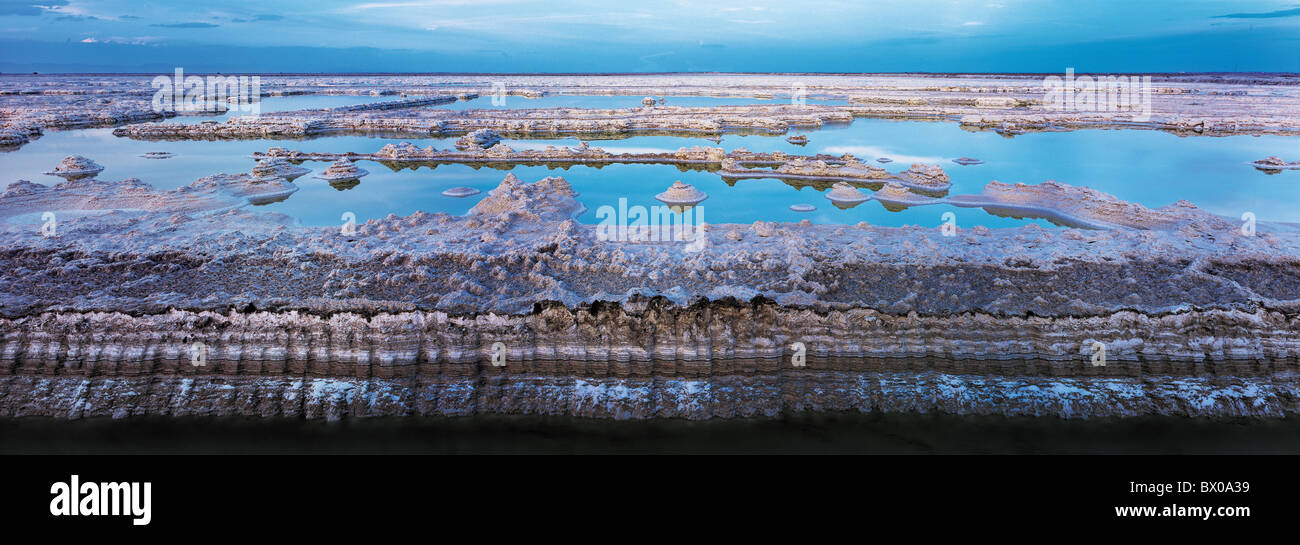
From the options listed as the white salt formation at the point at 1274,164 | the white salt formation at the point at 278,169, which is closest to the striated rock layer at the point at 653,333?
the white salt formation at the point at 278,169

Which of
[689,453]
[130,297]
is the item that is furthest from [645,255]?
[130,297]

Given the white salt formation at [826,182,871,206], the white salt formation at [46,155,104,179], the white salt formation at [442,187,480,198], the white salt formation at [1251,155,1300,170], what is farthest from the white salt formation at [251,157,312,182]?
the white salt formation at [1251,155,1300,170]

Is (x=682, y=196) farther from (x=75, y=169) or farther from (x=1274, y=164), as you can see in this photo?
(x=1274, y=164)

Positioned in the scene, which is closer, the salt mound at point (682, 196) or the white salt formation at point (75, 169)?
the salt mound at point (682, 196)

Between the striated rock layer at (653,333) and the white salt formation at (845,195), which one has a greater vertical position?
the white salt formation at (845,195)

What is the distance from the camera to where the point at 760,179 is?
8930 millimetres

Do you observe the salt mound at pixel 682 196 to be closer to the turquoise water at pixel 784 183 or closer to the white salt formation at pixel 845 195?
the turquoise water at pixel 784 183

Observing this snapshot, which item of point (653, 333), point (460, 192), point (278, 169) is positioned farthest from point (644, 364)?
point (278, 169)

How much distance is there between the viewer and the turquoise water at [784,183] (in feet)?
23.1

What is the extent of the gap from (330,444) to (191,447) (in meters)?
0.67

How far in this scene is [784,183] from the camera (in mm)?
8625

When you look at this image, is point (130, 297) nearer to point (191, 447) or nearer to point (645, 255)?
point (191, 447)

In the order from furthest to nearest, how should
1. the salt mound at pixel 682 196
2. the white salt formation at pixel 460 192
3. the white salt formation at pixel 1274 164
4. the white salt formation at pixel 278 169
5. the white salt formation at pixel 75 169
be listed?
the white salt formation at pixel 1274 164 → the white salt formation at pixel 75 169 → the white salt formation at pixel 278 169 → the white salt formation at pixel 460 192 → the salt mound at pixel 682 196

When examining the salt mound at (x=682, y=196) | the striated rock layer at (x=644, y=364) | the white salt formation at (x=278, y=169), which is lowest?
the striated rock layer at (x=644, y=364)
